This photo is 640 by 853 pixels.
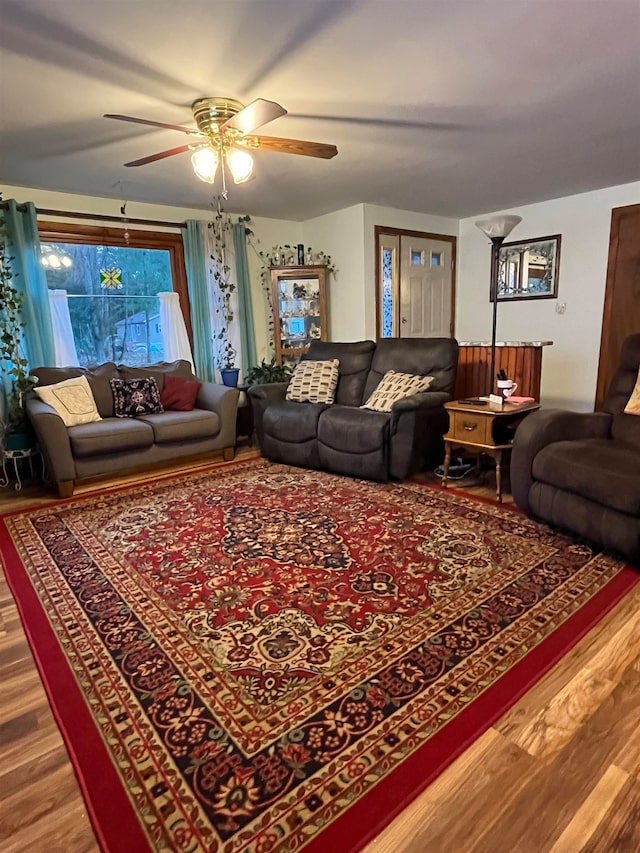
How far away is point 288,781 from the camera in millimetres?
1234

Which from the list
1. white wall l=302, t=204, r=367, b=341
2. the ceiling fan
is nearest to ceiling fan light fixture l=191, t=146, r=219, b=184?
the ceiling fan

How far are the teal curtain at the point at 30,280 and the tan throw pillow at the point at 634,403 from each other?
14.0 ft

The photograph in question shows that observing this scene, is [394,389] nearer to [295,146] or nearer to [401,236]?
[295,146]

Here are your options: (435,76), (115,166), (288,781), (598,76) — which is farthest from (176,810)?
(115,166)

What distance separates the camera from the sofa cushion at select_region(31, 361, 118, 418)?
3.82 m

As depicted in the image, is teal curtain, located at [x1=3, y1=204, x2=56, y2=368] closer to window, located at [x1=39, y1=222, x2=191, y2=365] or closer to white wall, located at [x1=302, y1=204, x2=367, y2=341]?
window, located at [x1=39, y1=222, x2=191, y2=365]

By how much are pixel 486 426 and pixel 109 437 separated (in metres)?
2.60

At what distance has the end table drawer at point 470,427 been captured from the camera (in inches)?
120

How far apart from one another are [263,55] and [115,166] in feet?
6.20

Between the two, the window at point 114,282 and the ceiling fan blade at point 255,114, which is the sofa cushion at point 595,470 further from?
the window at point 114,282

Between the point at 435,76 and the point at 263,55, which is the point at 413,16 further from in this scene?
the point at 263,55

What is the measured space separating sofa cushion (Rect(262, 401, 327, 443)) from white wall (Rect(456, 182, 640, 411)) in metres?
2.78

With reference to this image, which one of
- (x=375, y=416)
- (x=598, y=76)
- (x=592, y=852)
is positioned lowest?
(x=592, y=852)

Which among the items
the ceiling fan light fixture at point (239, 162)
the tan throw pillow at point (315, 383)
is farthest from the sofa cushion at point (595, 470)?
the ceiling fan light fixture at point (239, 162)
